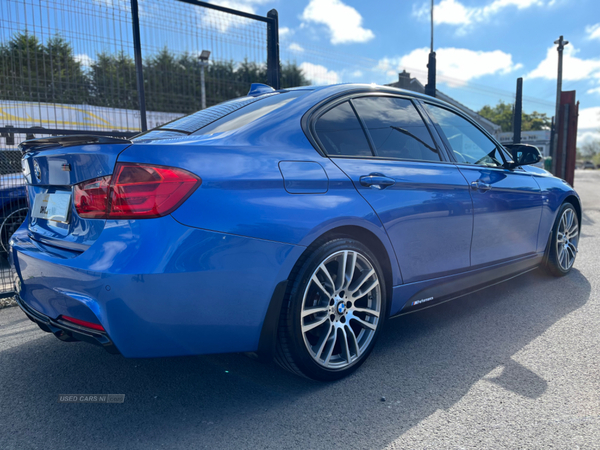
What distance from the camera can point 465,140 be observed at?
11.8ft

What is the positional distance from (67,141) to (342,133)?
1397mm

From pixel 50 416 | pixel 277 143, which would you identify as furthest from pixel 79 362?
pixel 277 143

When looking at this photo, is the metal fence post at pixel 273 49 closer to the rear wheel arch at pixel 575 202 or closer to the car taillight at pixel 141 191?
the rear wheel arch at pixel 575 202

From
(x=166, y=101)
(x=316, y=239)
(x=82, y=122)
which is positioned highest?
(x=166, y=101)

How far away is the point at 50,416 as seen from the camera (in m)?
2.17

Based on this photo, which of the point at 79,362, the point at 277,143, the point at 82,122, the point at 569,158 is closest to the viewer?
the point at 277,143

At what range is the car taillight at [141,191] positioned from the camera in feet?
6.17

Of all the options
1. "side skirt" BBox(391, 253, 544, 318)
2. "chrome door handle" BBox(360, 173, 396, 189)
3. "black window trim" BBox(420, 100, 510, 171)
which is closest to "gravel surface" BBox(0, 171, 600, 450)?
"side skirt" BBox(391, 253, 544, 318)

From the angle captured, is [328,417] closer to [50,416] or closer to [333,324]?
[333,324]

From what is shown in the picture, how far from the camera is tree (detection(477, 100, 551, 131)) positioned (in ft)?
271

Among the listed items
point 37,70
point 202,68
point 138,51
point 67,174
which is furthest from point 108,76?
point 67,174

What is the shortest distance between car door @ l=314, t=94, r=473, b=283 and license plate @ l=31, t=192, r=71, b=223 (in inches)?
50.0

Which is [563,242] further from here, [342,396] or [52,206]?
[52,206]

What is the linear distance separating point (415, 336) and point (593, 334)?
46.3 inches
